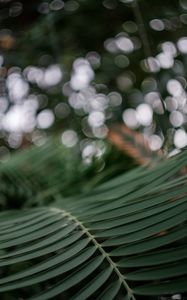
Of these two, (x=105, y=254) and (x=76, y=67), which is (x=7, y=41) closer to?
(x=76, y=67)

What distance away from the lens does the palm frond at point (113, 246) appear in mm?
357

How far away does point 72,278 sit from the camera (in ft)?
1.26

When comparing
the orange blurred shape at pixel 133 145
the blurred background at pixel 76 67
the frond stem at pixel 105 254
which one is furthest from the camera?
the blurred background at pixel 76 67

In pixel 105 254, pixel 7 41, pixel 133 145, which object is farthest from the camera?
pixel 7 41

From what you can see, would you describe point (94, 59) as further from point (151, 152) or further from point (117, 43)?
point (151, 152)

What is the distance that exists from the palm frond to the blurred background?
119cm

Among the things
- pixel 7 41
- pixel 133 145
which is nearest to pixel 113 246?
pixel 133 145

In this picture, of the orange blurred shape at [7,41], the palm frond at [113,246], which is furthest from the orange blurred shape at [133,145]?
the orange blurred shape at [7,41]

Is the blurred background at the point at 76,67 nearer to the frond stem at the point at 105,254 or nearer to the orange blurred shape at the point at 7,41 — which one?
the orange blurred shape at the point at 7,41

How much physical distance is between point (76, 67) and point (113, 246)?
1.90m

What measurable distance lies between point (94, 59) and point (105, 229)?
189 centimetres

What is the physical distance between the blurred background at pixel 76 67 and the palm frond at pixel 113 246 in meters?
1.19

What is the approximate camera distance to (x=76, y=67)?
225cm

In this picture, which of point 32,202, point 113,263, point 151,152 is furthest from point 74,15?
point 113,263
